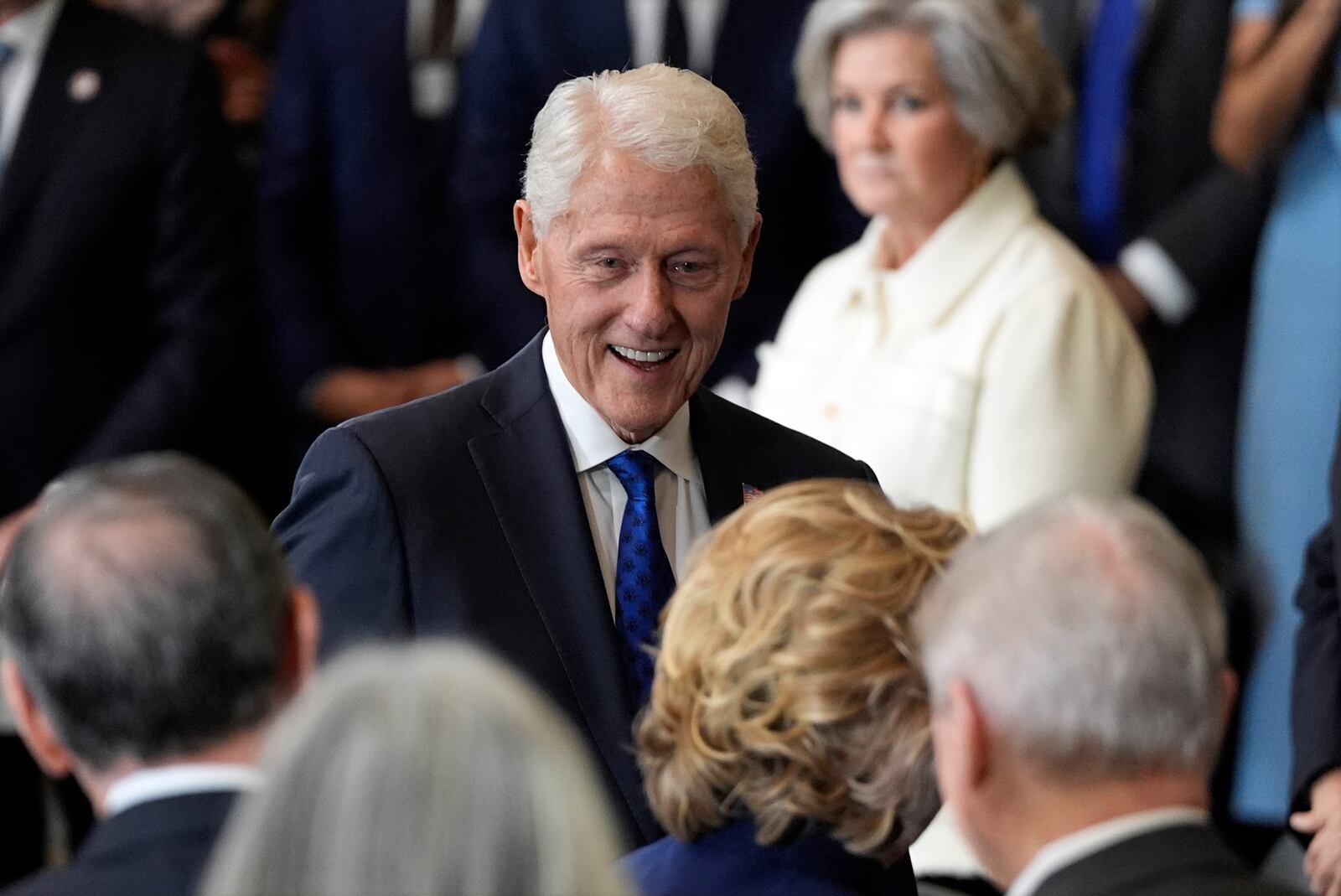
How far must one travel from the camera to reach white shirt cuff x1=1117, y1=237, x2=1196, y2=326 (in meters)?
4.34

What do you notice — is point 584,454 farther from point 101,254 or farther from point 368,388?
point 368,388

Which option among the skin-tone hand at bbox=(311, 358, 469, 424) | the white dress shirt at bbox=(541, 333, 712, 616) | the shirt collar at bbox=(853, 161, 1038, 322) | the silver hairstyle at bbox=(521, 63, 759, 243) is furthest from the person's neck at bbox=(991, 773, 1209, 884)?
the skin-tone hand at bbox=(311, 358, 469, 424)

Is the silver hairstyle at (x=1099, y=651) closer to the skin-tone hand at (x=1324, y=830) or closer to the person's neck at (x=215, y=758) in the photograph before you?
the person's neck at (x=215, y=758)

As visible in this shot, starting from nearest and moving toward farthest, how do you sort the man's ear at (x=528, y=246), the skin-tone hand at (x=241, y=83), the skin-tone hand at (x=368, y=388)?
the man's ear at (x=528, y=246)
the skin-tone hand at (x=368, y=388)
the skin-tone hand at (x=241, y=83)

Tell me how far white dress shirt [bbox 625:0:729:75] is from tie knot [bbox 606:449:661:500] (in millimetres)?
2180

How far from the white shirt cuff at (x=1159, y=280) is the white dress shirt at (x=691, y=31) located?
1.02m

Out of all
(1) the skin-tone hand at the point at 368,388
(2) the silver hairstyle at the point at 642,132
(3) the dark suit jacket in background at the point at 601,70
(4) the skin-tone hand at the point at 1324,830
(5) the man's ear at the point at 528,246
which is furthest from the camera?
(1) the skin-tone hand at the point at 368,388

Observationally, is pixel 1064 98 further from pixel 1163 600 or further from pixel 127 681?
pixel 127 681

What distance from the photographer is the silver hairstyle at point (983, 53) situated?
154 inches

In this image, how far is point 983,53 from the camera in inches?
155

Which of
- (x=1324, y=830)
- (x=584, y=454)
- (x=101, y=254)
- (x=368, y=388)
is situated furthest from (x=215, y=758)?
(x=368, y=388)

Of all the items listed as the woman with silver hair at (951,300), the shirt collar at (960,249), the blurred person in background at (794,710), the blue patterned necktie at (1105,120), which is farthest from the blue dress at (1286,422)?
the blurred person in background at (794,710)

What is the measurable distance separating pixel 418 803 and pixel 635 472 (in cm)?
138

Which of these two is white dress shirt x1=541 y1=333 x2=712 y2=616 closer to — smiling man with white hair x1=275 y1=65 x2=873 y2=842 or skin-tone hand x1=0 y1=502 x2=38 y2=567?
smiling man with white hair x1=275 y1=65 x2=873 y2=842
